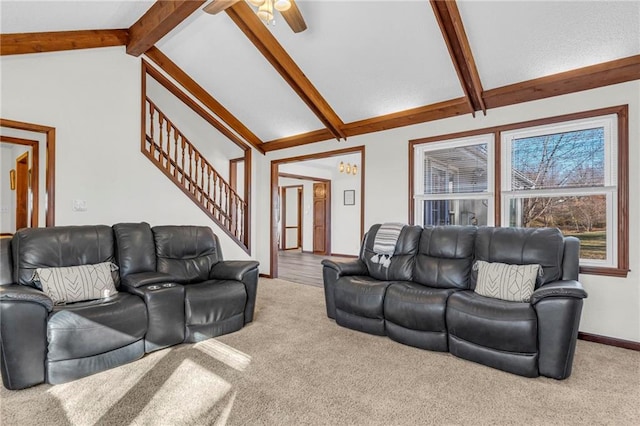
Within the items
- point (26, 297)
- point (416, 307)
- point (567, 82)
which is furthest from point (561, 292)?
point (26, 297)

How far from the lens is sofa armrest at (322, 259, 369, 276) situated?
147 inches

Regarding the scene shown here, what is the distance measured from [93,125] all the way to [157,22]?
5.04 ft

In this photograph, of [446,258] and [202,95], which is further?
[202,95]

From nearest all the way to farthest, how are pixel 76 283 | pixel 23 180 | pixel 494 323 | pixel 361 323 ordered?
1. pixel 494 323
2. pixel 76 283
3. pixel 361 323
4. pixel 23 180

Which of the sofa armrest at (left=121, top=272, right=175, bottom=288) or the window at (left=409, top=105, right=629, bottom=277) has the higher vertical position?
the window at (left=409, top=105, right=629, bottom=277)

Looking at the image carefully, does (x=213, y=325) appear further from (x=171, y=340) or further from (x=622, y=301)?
(x=622, y=301)

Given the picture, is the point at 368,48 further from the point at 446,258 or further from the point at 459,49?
the point at 446,258

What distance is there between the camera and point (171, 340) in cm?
299

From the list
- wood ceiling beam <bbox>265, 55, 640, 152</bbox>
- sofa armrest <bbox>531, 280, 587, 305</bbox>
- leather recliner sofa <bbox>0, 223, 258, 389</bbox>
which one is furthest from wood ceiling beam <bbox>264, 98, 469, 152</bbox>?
leather recliner sofa <bbox>0, 223, 258, 389</bbox>

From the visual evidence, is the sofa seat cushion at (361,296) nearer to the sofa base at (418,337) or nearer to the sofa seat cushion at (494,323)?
the sofa base at (418,337)

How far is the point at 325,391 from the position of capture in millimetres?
2289

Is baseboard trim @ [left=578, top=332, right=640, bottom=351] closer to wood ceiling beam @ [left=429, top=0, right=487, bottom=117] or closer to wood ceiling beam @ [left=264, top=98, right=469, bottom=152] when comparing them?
wood ceiling beam @ [left=429, top=0, right=487, bottom=117]

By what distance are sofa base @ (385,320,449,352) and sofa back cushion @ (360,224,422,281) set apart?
61 centimetres

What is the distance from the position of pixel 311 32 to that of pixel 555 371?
150 inches
